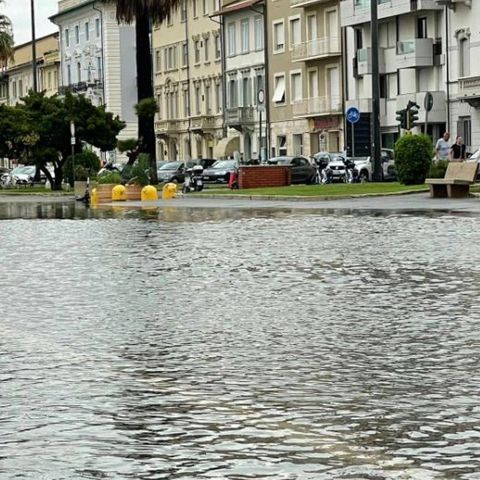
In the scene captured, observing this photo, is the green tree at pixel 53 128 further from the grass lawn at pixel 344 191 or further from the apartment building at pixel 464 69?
the grass lawn at pixel 344 191

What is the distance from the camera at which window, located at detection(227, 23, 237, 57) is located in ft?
300

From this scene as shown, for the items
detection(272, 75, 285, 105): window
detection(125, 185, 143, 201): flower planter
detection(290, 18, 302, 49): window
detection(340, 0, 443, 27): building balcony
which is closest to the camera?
detection(125, 185, 143, 201): flower planter

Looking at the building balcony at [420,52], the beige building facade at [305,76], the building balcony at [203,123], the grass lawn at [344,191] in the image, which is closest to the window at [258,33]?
the beige building facade at [305,76]

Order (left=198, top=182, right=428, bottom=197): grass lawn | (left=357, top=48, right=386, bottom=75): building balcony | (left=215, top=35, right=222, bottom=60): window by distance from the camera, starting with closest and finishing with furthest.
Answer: (left=198, top=182, right=428, bottom=197): grass lawn → (left=357, top=48, right=386, bottom=75): building balcony → (left=215, top=35, right=222, bottom=60): window

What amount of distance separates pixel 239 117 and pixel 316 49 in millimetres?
11017

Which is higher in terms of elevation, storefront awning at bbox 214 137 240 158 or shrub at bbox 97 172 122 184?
storefront awning at bbox 214 137 240 158

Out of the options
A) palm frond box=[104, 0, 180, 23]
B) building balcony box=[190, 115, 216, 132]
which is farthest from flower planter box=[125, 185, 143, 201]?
building balcony box=[190, 115, 216, 132]

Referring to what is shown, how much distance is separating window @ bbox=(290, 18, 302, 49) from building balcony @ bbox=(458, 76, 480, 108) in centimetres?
1862

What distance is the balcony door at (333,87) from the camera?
7812 cm

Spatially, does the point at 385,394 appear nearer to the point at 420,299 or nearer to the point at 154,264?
the point at 420,299

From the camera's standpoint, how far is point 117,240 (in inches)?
898

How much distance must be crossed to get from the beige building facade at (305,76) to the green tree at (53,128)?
1669 cm

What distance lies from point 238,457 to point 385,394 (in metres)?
1.83

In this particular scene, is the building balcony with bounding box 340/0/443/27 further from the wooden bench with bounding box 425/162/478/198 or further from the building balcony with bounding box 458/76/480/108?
the wooden bench with bounding box 425/162/478/198
